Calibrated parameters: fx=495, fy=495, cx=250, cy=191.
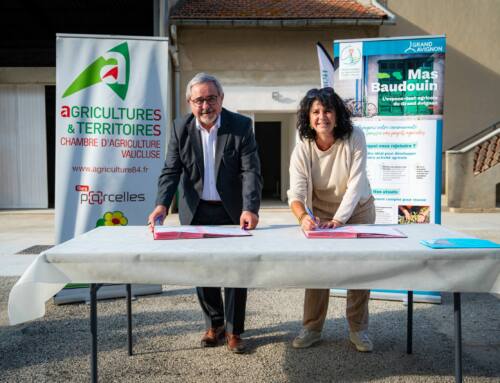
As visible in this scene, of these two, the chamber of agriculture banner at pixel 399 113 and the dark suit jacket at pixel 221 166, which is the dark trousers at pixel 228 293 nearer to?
the dark suit jacket at pixel 221 166

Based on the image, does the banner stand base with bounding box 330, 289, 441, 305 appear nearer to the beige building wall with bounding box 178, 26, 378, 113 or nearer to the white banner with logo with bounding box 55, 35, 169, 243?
the white banner with logo with bounding box 55, 35, 169, 243

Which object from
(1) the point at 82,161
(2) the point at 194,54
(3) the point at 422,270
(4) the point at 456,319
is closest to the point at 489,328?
(4) the point at 456,319

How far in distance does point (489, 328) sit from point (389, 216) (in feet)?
4.21

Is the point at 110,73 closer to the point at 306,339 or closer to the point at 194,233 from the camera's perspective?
the point at 194,233

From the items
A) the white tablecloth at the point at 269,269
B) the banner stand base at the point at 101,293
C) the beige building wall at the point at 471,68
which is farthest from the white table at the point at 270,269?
the beige building wall at the point at 471,68

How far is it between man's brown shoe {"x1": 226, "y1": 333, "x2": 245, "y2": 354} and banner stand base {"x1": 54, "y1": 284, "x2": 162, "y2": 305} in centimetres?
166

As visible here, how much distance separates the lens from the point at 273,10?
12039mm

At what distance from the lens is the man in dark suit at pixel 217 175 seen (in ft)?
10.7

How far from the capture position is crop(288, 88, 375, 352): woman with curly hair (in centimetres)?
309

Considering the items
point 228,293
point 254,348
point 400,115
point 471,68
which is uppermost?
point 471,68

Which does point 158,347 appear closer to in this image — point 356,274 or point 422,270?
point 356,274

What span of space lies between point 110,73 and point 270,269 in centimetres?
301

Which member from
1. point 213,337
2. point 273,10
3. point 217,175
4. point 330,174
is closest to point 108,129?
point 217,175

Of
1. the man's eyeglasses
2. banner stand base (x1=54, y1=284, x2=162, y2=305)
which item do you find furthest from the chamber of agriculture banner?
banner stand base (x1=54, y1=284, x2=162, y2=305)
